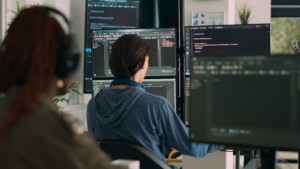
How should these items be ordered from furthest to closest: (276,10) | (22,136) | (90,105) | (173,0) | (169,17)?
1. (276,10)
2. (173,0)
3. (169,17)
4. (90,105)
5. (22,136)

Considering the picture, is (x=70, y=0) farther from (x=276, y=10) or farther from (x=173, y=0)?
(x=276, y=10)

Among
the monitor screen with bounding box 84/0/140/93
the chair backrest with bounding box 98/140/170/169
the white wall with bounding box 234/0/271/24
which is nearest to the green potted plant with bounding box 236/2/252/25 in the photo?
the white wall with bounding box 234/0/271/24

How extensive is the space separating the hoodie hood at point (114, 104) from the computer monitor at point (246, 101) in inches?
20.5

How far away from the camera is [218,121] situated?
1164mm

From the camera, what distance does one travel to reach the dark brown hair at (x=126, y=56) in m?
1.80

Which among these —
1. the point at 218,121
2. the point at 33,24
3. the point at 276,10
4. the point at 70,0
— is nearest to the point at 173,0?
the point at 70,0

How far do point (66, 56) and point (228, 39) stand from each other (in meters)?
1.71

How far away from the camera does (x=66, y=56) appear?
86 centimetres

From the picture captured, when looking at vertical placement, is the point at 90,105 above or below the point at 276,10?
below

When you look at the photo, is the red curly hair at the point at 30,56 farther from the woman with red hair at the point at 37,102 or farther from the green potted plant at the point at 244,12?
the green potted plant at the point at 244,12

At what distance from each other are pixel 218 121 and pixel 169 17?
9.59 ft

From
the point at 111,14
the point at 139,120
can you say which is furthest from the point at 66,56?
the point at 111,14

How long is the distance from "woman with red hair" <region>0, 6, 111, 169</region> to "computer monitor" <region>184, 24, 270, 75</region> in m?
1.60

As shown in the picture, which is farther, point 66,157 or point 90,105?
point 90,105
